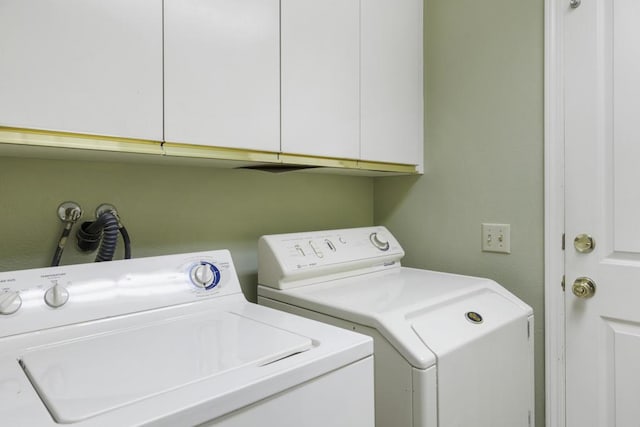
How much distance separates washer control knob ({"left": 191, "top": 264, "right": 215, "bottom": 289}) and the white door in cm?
124

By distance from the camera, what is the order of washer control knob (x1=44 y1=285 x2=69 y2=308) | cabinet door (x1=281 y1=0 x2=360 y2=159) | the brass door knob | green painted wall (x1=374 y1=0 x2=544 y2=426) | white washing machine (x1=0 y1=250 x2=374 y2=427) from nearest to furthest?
white washing machine (x1=0 y1=250 x2=374 y2=427)
washer control knob (x1=44 y1=285 x2=69 y2=308)
cabinet door (x1=281 y1=0 x2=360 y2=159)
the brass door knob
green painted wall (x1=374 y1=0 x2=544 y2=426)

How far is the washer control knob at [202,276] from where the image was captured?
1.16m

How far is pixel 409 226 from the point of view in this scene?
6.33ft

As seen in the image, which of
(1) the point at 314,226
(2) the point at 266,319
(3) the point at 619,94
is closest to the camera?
(2) the point at 266,319

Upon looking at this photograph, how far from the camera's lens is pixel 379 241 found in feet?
5.69

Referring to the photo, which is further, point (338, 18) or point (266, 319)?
point (338, 18)

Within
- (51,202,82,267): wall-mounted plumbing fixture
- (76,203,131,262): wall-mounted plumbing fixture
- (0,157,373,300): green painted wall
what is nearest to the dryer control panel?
(0,157,373,300): green painted wall

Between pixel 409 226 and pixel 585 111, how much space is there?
0.82m

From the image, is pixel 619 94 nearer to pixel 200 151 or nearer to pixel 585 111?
pixel 585 111

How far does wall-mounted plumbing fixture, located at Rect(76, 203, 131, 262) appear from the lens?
110 cm

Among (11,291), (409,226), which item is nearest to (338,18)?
(409,226)

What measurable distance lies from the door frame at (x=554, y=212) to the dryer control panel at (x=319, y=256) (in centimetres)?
59

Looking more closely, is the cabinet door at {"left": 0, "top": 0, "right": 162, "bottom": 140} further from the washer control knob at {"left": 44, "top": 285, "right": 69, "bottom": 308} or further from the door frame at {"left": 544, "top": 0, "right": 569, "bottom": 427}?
the door frame at {"left": 544, "top": 0, "right": 569, "bottom": 427}

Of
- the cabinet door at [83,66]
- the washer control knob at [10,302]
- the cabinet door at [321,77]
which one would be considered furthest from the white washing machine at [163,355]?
the cabinet door at [321,77]
